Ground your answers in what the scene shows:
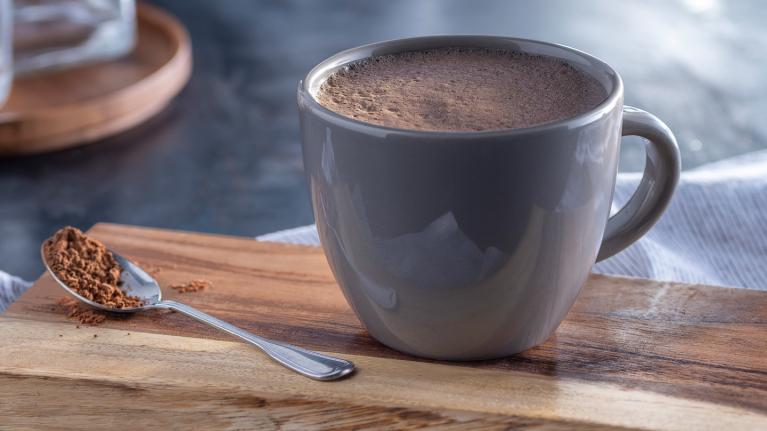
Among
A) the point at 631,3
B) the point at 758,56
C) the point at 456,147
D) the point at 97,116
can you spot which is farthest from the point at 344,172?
the point at 631,3

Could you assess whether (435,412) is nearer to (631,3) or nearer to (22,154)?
(22,154)

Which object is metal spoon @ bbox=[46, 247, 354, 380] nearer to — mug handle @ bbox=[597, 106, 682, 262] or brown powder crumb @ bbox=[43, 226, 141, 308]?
brown powder crumb @ bbox=[43, 226, 141, 308]

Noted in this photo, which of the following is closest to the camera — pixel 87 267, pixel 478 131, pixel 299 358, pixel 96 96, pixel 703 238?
pixel 478 131

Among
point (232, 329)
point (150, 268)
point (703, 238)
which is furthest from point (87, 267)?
point (703, 238)

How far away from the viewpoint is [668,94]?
74.4 inches

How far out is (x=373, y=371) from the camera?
0.80 metres

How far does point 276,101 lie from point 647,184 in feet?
3.90

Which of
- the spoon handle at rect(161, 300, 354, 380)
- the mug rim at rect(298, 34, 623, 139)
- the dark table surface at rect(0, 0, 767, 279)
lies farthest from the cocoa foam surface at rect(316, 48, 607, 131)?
the dark table surface at rect(0, 0, 767, 279)

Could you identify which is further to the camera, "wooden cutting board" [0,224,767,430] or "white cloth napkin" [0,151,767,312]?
"white cloth napkin" [0,151,767,312]

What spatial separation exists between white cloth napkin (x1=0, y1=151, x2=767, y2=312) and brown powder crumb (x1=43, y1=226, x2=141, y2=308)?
0.47ft

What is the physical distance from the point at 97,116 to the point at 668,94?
1.00 m

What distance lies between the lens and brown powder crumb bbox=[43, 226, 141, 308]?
91cm

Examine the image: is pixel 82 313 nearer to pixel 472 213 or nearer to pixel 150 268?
pixel 150 268

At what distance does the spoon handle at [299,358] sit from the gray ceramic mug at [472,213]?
5cm
